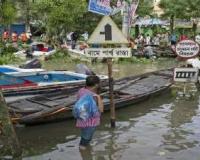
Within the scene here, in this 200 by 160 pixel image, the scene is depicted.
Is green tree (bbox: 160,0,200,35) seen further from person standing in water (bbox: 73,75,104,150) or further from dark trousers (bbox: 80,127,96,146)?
person standing in water (bbox: 73,75,104,150)

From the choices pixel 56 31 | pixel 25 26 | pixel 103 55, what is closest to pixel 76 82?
pixel 103 55

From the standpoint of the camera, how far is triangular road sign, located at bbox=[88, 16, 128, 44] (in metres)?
10.0

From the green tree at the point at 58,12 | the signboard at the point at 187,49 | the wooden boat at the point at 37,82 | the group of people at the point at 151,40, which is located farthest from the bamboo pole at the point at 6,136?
the group of people at the point at 151,40

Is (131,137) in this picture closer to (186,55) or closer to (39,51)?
(186,55)

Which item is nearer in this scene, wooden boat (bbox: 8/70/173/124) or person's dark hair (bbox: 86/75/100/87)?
person's dark hair (bbox: 86/75/100/87)

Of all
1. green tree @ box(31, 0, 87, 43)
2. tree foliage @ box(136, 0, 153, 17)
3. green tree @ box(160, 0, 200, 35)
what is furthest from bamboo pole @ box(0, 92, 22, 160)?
tree foliage @ box(136, 0, 153, 17)

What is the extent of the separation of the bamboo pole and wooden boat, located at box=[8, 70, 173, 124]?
1.73 metres

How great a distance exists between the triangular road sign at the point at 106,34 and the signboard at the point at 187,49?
4.35 m

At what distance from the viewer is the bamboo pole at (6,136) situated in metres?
8.12

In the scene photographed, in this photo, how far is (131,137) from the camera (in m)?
10.4

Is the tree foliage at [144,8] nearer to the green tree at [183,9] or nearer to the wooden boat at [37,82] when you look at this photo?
the green tree at [183,9]

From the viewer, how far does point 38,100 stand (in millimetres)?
12422

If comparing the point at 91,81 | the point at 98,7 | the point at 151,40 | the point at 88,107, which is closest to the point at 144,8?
the point at 151,40

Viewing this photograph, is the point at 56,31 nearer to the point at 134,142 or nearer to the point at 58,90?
the point at 58,90
